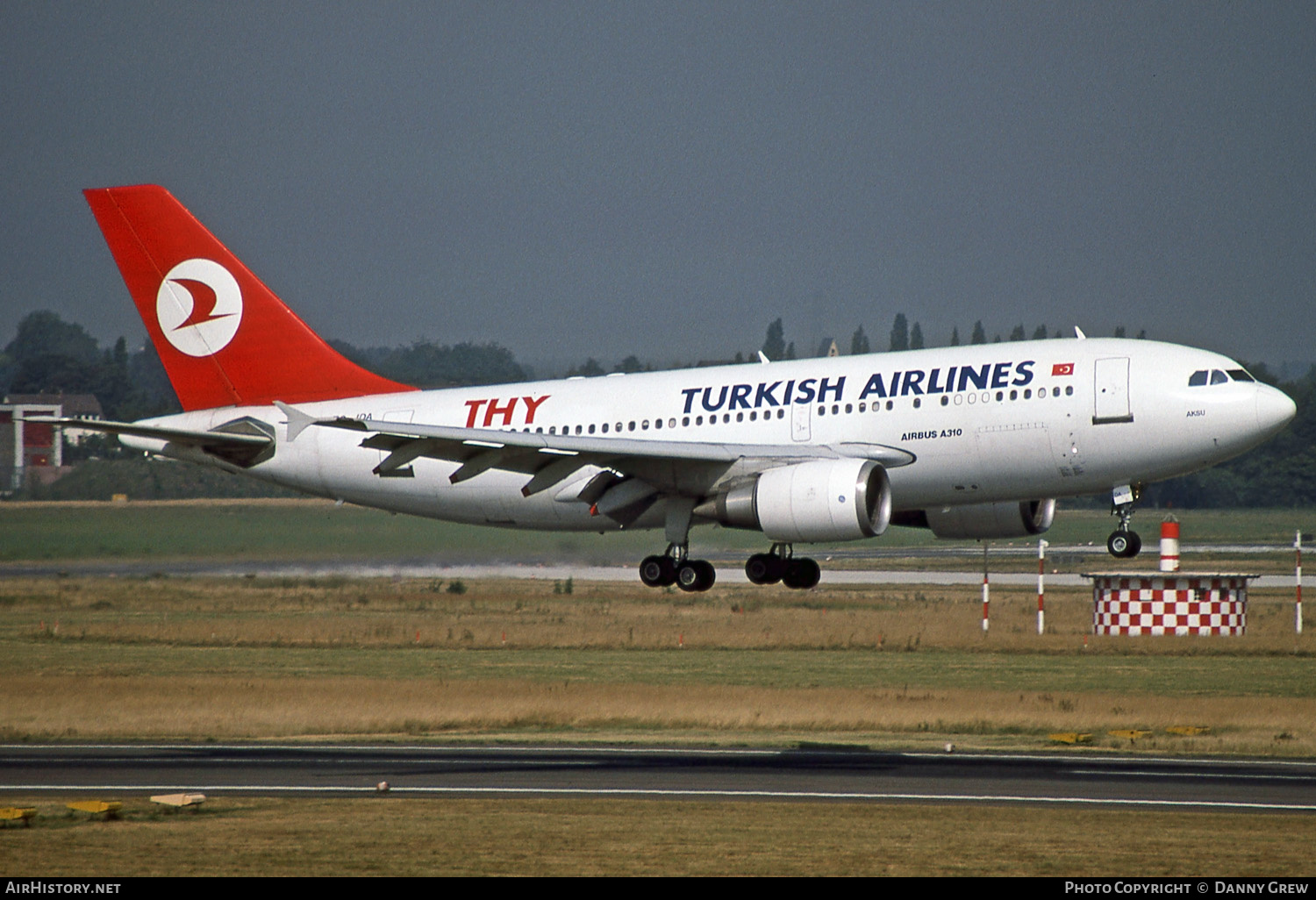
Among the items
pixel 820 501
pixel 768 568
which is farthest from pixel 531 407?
pixel 820 501

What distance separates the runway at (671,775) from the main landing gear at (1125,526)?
393 centimetres

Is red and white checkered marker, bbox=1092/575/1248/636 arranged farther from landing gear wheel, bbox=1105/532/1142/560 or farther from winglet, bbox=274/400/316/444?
winglet, bbox=274/400/316/444

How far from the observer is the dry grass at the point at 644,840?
2094 cm

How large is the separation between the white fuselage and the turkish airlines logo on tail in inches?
136

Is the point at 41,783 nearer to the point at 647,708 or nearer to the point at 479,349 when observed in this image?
the point at 647,708

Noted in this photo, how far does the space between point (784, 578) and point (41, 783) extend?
14701 millimetres

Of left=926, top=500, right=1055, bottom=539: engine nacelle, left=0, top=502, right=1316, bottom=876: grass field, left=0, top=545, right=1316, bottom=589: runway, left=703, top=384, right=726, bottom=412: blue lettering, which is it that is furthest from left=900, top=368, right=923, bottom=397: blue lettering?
left=0, top=545, right=1316, bottom=589: runway

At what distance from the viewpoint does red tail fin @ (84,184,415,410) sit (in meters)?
39.8

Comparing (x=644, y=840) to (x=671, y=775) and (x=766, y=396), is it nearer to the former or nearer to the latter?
(x=671, y=775)

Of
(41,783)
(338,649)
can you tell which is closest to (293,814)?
(41,783)

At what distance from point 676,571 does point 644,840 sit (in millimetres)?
11501

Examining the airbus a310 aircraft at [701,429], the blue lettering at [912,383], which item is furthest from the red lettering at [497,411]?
the blue lettering at [912,383]

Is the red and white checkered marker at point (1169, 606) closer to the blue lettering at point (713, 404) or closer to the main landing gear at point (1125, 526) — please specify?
the main landing gear at point (1125, 526)

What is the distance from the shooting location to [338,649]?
172 ft
